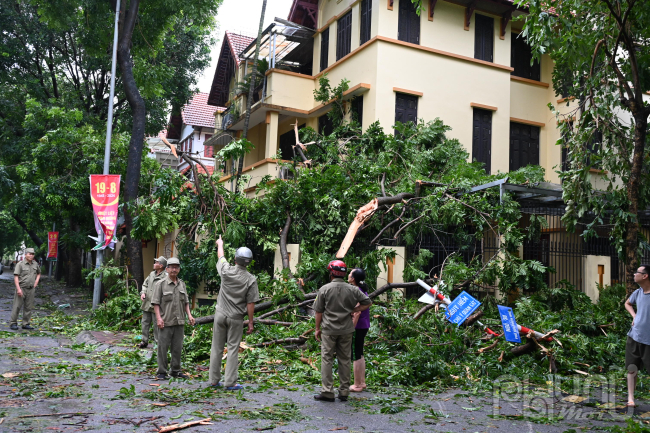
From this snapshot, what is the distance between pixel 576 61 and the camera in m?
11.4

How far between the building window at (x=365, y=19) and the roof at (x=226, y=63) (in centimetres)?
851

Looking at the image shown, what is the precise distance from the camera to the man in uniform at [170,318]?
754 centimetres

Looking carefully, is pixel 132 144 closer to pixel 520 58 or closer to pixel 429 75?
pixel 429 75

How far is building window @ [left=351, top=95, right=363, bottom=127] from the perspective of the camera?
56.9ft

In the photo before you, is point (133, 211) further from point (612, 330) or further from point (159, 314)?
point (612, 330)

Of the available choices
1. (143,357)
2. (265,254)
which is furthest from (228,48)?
(143,357)

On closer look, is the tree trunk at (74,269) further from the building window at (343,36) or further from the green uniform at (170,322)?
the green uniform at (170,322)

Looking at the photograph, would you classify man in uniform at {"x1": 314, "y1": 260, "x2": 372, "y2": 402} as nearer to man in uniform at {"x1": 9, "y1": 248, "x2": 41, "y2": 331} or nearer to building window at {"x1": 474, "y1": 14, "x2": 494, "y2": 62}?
man in uniform at {"x1": 9, "y1": 248, "x2": 41, "y2": 331}

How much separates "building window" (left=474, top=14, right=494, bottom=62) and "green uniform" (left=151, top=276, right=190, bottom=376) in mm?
14085

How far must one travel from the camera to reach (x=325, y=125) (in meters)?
19.4

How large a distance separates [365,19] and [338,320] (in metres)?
13.4

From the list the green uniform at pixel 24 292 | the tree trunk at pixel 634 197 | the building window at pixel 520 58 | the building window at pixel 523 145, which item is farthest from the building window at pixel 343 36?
the green uniform at pixel 24 292

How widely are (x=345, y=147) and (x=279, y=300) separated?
5.85 meters

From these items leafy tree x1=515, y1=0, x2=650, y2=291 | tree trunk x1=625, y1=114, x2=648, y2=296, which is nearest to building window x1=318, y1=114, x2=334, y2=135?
leafy tree x1=515, y1=0, x2=650, y2=291
